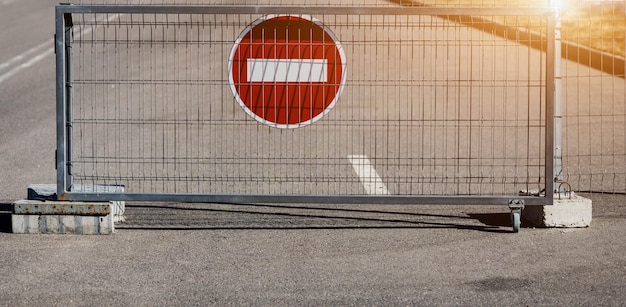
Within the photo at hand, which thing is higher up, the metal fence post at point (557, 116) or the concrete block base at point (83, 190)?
the metal fence post at point (557, 116)

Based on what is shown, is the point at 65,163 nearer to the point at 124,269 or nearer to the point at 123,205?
the point at 123,205

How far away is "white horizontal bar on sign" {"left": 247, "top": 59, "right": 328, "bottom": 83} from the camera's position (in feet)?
26.5

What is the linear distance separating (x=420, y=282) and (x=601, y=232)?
2.13 m

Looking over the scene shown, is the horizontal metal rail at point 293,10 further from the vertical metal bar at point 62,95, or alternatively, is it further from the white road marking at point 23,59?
the white road marking at point 23,59

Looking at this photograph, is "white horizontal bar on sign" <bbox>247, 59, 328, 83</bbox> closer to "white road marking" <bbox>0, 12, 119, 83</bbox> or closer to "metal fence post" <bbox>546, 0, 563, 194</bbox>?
"metal fence post" <bbox>546, 0, 563, 194</bbox>

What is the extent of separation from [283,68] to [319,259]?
1.75 m

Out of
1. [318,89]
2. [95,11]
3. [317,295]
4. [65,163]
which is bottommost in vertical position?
[317,295]

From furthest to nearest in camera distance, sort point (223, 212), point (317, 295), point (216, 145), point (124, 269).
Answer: point (216, 145), point (223, 212), point (124, 269), point (317, 295)

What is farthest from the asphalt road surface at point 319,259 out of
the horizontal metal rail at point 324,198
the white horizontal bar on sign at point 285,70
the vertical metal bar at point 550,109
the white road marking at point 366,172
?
the white horizontal bar on sign at point 285,70

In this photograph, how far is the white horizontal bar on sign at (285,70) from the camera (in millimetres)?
8070

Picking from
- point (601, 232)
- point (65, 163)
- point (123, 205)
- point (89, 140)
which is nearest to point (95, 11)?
point (65, 163)

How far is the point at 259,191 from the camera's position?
32.2ft

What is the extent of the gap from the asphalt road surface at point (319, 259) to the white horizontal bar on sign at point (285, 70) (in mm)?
1131

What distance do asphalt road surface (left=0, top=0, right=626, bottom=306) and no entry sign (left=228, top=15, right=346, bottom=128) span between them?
0.94m
